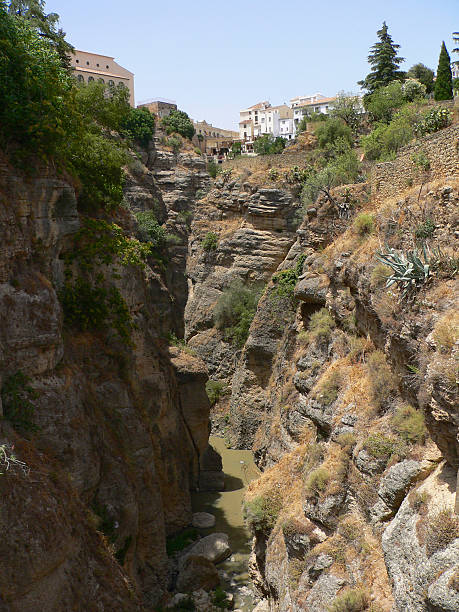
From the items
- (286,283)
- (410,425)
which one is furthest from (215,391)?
(410,425)

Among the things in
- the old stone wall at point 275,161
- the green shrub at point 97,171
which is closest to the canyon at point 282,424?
the green shrub at point 97,171

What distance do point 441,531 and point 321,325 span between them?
32.6 ft

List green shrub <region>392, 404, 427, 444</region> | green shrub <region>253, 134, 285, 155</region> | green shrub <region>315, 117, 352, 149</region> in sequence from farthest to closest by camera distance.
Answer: green shrub <region>253, 134, 285, 155</region> < green shrub <region>315, 117, 352, 149</region> < green shrub <region>392, 404, 427, 444</region>

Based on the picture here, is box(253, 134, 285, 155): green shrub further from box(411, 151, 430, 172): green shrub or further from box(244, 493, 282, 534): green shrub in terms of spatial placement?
box(244, 493, 282, 534): green shrub

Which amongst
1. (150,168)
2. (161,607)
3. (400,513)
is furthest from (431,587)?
(150,168)

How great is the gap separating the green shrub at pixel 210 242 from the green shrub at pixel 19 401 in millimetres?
24750

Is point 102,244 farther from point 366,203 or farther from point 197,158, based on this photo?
point 197,158

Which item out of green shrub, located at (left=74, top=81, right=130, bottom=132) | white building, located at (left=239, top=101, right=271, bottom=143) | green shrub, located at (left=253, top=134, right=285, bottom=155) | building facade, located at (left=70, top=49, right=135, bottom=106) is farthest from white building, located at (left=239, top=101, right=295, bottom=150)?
green shrub, located at (left=74, top=81, right=130, bottom=132)

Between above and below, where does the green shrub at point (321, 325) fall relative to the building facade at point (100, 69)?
below

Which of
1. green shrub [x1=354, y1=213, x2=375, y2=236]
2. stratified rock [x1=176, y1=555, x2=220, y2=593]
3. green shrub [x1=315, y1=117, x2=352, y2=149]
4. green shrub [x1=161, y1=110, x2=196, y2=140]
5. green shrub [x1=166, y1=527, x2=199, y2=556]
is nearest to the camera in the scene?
green shrub [x1=354, y1=213, x2=375, y2=236]

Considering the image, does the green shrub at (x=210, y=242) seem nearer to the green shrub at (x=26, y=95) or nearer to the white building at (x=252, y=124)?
the green shrub at (x=26, y=95)

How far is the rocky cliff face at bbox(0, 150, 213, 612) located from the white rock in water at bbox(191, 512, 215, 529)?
4.47ft

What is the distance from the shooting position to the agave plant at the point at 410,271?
37.3ft

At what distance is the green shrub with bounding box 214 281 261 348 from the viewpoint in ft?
103
